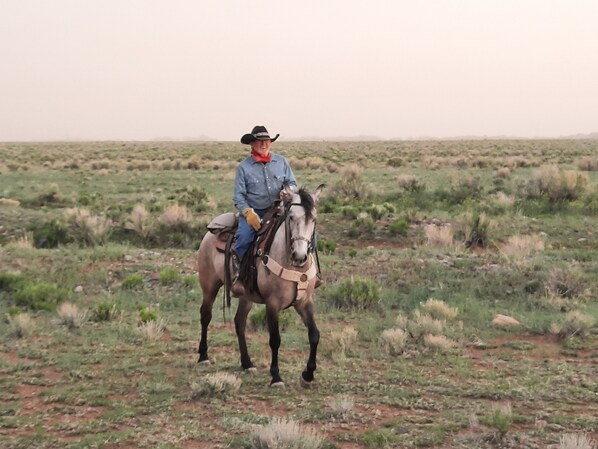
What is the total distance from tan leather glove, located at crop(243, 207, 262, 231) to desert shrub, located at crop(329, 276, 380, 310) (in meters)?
4.55

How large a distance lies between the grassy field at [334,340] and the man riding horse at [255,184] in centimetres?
155

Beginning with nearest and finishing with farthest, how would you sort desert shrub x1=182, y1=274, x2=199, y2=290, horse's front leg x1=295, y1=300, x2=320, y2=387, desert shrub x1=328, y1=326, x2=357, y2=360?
horse's front leg x1=295, y1=300, x2=320, y2=387
desert shrub x1=328, y1=326, x2=357, y2=360
desert shrub x1=182, y1=274, x2=199, y2=290

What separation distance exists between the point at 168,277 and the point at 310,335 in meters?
6.37

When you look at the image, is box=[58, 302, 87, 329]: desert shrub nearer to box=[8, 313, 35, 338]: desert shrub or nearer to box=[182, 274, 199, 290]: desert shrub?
box=[8, 313, 35, 338]: desert shrub

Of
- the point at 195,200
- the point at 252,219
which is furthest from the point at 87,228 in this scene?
the point at 252,219

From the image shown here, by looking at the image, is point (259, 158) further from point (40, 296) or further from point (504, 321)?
point (40, 296)

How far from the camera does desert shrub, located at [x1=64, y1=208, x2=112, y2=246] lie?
17.1 meters

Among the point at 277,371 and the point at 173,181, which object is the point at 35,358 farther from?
the point at 173,181

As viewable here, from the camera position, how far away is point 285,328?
10117 millimetres

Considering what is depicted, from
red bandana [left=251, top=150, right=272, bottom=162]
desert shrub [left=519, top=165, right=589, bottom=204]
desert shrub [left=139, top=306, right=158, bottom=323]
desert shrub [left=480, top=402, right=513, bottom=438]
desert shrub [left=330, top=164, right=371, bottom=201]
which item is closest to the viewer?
desert shrub [left=480, top=402, right=513, bottom=438]

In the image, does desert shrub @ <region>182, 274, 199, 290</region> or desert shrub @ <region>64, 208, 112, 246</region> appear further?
desert shrub @ <region>64, 208, 112, 246</region>

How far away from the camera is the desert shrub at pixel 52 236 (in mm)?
17312

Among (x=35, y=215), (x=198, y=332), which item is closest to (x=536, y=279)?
(x=198, y=332)

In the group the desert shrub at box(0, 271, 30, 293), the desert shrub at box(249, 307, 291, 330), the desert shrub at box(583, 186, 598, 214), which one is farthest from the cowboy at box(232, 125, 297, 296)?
the desert shrub at box(583, 186, 598, 214)
